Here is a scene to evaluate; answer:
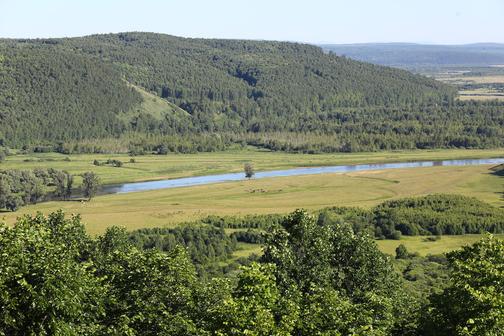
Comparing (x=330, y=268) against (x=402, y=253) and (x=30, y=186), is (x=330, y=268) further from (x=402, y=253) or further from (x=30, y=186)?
(x=30, y=186)

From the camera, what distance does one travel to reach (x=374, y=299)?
143ft

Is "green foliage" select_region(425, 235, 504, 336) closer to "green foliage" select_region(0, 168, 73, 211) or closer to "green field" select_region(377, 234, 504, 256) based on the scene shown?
"green field" select_region(377, 234, 504, 256)

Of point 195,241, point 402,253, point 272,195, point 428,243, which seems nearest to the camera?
point 402,253

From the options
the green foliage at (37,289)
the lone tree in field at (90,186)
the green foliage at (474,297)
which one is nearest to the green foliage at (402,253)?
the green foliage at (474,297)

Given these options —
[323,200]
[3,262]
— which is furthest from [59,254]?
[323,200]

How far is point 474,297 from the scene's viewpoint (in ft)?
124

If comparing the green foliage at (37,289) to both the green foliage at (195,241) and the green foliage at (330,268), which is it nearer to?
the green foliage at (330,268)

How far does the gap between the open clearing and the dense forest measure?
7518 cm

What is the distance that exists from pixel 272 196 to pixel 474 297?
11897 centimetres

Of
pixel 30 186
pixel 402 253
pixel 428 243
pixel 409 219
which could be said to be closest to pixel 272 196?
pixel 409 219

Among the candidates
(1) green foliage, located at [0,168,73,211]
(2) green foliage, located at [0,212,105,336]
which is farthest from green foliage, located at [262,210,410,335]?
(1) green foliage, located at [0,168,73,211]

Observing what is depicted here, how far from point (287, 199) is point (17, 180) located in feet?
203

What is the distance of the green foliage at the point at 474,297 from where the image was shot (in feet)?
118

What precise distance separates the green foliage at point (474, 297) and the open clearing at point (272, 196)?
A: 8529 centimetres
